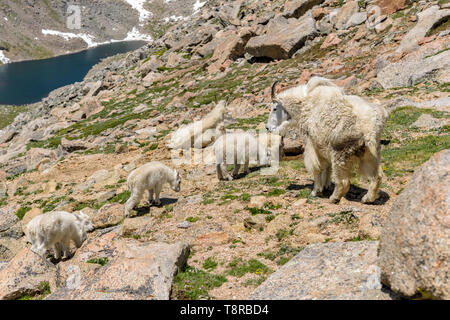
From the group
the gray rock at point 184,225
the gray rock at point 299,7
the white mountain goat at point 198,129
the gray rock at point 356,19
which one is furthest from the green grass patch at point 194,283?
the gray rock at point 299,7

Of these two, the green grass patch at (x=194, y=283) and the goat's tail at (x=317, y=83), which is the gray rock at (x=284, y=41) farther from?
the green grass patch at (x=194, y=283)

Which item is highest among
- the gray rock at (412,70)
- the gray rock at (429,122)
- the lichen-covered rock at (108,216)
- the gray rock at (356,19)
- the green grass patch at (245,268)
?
the gray rock at (356,19)

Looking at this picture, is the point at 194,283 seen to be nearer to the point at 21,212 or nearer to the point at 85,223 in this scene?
the point at 85,223

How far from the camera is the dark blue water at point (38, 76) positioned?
4676 inches

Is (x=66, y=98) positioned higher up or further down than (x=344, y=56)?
further down

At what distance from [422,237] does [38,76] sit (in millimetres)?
173148

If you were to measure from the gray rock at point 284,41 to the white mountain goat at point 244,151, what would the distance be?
2836 cm

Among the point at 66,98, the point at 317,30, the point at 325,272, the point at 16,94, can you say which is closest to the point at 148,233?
the point at 325,272

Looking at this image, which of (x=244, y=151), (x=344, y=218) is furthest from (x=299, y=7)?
(x=344, y=218)

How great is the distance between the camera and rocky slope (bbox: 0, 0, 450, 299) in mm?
6441

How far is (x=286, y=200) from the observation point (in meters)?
9.71

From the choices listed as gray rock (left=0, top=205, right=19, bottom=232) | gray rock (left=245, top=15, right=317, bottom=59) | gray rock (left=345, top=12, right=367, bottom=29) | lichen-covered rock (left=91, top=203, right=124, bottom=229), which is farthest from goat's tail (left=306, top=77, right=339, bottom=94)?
gray rock (left=345, top=12, right=367, bottom=29)

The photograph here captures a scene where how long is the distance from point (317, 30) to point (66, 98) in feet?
155
